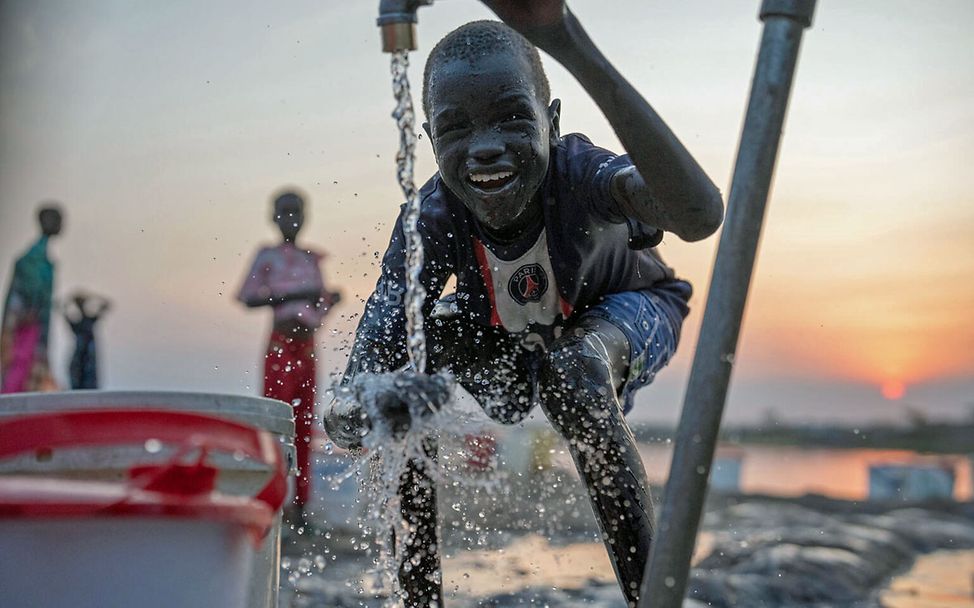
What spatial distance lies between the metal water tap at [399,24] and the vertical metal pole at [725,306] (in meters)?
0.52

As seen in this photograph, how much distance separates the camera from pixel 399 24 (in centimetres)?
184

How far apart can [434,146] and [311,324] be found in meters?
3.34

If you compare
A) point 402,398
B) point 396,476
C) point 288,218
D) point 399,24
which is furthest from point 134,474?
point 288,218

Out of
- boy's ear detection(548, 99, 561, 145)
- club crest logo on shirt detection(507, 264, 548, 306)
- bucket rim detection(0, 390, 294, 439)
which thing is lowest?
bucket rim detection(0, 390, 294, 439)

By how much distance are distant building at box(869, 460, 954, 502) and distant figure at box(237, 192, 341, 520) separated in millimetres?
4353

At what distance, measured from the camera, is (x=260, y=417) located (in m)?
2.01

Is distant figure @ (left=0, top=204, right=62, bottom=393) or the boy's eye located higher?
the boy's eye

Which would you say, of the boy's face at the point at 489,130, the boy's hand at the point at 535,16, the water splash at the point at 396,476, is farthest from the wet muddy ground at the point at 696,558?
the boy's hand at the point at 535,16

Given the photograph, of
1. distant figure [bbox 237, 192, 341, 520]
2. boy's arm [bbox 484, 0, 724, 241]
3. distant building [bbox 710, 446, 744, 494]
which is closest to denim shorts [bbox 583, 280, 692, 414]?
boy's arm [bbox 484, 0, 724, 241]

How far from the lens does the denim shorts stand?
8.82 ft

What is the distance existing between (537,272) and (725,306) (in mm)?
1113

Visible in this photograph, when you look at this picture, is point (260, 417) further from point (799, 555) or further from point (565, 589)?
point (799, 555)

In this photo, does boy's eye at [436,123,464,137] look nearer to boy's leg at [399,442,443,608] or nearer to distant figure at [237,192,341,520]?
boy's leg at [399,442,443,608]

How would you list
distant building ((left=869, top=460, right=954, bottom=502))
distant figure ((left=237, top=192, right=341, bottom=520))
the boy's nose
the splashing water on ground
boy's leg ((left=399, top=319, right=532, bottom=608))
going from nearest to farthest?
the splashing water on ground, the boy's nose, boy's leg ((left=399, top=319, right=532, bottom=608)), distant figure ((left=237, top=192, right=341, bottom=520)), distant building ((left=869, top=460, right=954, bottom=502))
